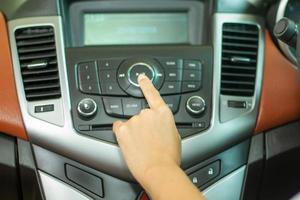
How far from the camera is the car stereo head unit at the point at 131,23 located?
88 centimetres

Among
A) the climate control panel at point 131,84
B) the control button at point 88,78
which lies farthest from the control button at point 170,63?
the control button at point 88,78

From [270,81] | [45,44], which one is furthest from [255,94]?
[45,44]

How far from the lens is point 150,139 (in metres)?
0.72

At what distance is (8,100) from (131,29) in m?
0.23

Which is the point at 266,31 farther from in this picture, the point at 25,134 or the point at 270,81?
the point at 25,134

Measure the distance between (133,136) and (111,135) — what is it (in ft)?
0.18

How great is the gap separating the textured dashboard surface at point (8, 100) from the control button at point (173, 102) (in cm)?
22

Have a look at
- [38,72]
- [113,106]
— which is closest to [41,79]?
[38,72]

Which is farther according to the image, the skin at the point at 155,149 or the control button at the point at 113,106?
the control button at the point at 113,106

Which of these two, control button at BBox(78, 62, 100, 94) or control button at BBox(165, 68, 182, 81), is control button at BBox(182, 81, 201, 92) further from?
control button at BBox(78, 62, 100, 94)

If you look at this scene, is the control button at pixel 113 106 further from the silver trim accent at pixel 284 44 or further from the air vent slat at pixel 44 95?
the silver trim accent at pixel 284 44

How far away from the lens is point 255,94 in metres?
0.82

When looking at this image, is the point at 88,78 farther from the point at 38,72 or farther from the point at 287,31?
the point at 287,31

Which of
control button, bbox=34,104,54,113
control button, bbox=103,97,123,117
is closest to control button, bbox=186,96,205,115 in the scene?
control button, bbox=103,97,123,117
